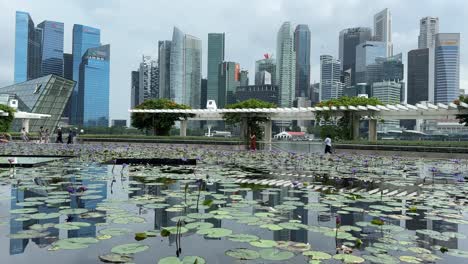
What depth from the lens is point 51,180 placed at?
337 inches

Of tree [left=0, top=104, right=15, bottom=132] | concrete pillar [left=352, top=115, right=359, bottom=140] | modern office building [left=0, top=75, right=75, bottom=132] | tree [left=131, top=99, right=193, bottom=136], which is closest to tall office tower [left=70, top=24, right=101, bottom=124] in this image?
modern office building [left=0, top=75, right=75, bottom=132]

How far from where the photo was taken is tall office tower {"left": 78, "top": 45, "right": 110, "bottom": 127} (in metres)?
156

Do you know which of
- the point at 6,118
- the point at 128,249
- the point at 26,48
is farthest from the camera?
the point at 26,48

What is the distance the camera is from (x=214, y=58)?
188 metres

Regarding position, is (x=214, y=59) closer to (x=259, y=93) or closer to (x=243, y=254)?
(x=259, y=93)

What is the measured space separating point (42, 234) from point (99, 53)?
17503 centimetres

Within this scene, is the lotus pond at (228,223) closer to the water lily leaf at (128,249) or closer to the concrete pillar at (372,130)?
the water lily leaf at (128,249)

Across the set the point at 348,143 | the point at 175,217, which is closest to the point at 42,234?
the point at 175,217

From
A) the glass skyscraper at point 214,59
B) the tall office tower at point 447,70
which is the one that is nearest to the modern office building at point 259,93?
the glass skyscraper at point 214,59

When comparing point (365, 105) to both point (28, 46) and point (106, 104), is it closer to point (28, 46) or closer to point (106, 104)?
point (106, 104)

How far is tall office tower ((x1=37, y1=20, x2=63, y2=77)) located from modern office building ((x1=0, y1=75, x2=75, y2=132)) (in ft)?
422

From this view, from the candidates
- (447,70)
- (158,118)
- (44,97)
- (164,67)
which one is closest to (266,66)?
(164,67)

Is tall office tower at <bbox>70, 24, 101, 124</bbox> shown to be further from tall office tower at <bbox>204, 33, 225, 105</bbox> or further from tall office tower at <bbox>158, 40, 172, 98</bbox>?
tall office tower at <bbox>204, 33, 225, 105</bbox>

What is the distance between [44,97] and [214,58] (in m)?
134
